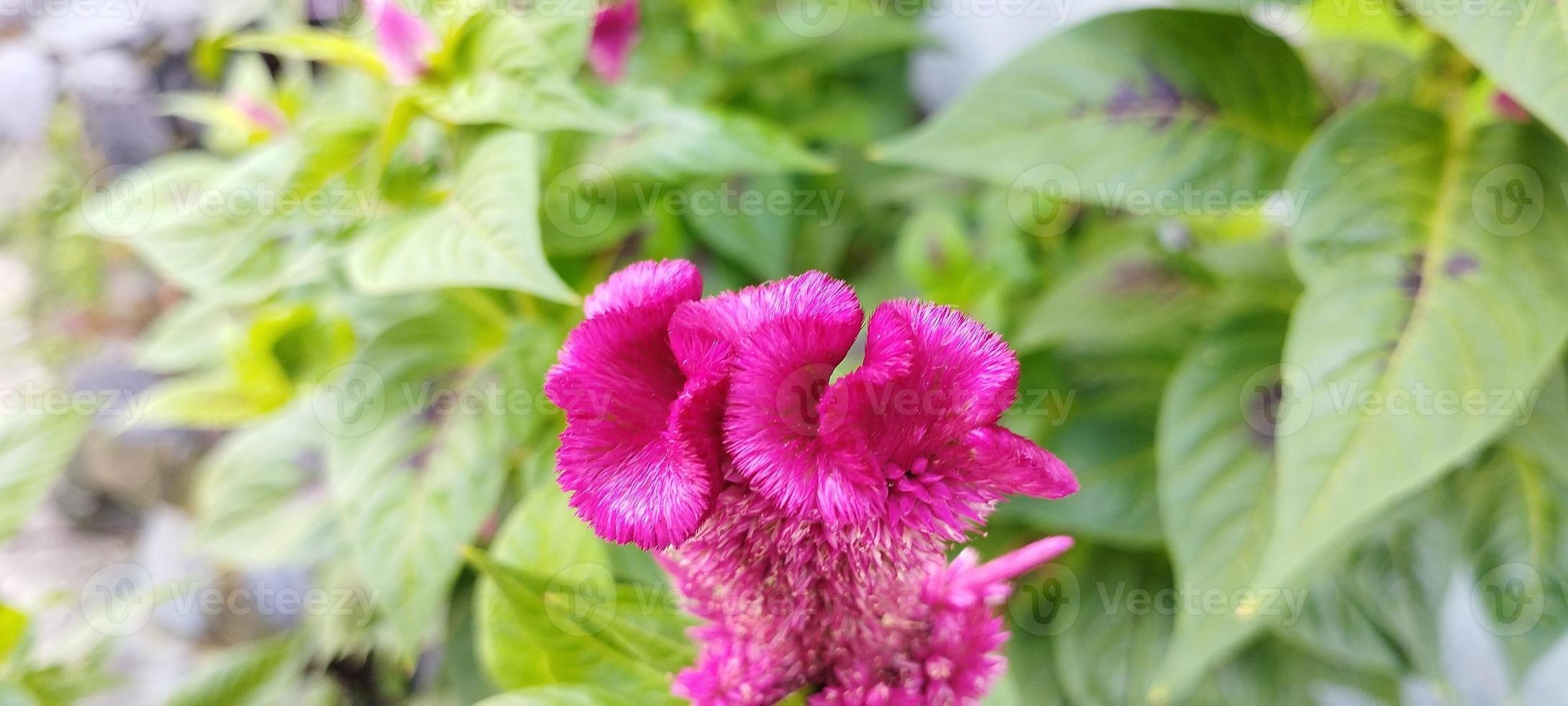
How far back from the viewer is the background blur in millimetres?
645

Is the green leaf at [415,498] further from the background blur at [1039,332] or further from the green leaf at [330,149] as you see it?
the green leaf at [330,149]

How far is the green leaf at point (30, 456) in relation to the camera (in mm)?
762

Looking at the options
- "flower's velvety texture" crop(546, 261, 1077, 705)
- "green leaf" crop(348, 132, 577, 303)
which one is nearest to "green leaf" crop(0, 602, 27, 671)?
"green leaf" crop(348, 132, 577, 303)

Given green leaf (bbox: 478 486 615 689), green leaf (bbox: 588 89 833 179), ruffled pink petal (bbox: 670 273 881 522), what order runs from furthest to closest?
green leaf (bbox: 588 89 833 179) < green leaf (bbox: 478 486 615 689) < ruffled pink petal (bbox: 670 273 881 522)

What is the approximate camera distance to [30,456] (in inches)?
30.9

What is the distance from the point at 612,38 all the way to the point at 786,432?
0.81 metres

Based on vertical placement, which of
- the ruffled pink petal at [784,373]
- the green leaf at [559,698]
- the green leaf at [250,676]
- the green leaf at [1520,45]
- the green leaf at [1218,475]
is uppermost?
the green leaf at [1520,45]

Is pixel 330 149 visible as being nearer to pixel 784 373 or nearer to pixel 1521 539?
pixel 784 373

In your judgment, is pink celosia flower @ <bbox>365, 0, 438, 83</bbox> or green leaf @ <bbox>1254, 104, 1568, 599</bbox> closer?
green leaf @ <bbox>1254, 104, 1568, 599</bbox>

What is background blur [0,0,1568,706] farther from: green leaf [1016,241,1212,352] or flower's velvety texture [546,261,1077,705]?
flower's velvety texture [546,261,1077,705]

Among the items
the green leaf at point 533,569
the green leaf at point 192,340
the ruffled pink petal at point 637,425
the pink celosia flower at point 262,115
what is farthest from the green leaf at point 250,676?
the ruffled pink petal at point 637,425

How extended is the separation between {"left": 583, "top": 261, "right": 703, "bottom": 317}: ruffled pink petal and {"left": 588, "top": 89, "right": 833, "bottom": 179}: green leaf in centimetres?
52

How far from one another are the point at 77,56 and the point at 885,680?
2.32 m

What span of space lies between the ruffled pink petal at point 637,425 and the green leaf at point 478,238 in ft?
0.94
